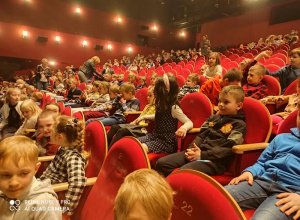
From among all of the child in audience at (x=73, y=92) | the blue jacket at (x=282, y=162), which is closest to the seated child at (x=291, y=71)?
the blue jacket at (x=282, y=162)

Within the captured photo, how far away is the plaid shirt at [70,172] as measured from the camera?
98 cm

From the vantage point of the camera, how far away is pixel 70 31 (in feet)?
31.8

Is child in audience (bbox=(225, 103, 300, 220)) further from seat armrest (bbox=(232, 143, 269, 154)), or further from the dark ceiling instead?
the dark ceiling

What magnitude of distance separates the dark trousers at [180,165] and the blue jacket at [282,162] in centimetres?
26

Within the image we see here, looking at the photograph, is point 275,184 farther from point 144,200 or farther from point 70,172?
point 70,172

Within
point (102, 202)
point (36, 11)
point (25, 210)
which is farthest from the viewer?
point (36, 11)

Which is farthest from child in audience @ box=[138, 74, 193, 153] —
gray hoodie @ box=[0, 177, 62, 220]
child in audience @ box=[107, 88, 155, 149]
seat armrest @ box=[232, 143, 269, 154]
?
gray hoodie @ box=[0, 177, 62, 220]

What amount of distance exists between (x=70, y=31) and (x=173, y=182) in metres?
10.4

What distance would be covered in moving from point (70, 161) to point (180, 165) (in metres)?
0.65

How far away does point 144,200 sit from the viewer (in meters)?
0.51

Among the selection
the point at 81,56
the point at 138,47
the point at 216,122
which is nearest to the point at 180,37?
the point at 138,47

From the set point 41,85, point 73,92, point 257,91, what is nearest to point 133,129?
point 257,91

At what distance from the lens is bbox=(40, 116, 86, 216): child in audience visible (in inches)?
38.9

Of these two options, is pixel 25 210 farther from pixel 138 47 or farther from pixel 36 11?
pixel 138 47
